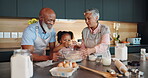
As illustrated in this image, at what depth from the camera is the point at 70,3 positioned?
344 cm

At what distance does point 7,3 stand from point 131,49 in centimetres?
308

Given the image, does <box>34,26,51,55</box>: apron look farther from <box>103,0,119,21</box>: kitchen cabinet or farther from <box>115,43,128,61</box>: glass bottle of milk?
<box>103,0,119,21</box>: kitchen cabinet

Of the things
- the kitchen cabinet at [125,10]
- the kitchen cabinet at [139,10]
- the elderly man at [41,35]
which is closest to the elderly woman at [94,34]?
the elderly man at [41,35]

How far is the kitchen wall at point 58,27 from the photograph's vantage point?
10.5 feet

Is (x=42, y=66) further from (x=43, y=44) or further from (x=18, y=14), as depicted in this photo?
(x=18, y=14)

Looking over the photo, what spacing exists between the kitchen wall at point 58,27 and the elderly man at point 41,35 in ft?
5.35

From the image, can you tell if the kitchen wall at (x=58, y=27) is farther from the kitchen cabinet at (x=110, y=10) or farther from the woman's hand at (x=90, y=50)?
the woman's hand at (x=90, y=50)

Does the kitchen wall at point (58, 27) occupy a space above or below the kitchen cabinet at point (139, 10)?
below

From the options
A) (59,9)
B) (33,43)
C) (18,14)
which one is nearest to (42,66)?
(33,43)

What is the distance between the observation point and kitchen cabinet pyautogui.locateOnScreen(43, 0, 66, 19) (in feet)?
10.6

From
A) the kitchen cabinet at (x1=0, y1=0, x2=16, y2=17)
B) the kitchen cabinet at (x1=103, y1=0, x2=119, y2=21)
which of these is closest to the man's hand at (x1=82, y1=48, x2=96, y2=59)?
the kitchen cabinet at (x1=0, y1=0, x2=16, y2=17)

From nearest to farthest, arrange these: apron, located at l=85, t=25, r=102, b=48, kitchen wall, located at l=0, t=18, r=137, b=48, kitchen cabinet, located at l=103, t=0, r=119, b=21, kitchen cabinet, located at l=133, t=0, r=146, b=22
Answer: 1. apron, located at l=85, t=25, r=102, b=48
2. kitchen wall, located at l=0, t=18, r=137, b=48
3. kitchen cabinet, located at l=103, t=0, r=119, b=21
4. kitchen cabinet, located at l=133, t=0, r=146, b=22

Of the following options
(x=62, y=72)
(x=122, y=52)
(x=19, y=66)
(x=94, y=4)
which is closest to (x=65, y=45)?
(x=122, y=52)

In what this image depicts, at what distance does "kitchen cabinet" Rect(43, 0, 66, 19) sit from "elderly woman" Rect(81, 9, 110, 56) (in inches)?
56.2
